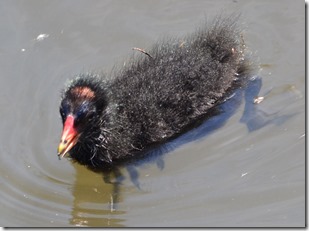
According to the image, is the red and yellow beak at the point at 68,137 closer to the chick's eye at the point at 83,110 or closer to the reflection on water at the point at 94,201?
the chick's eye at the point at 83,110

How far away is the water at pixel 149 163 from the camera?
5.62 meters

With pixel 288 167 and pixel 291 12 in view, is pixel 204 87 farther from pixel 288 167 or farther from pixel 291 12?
pixel 291 12

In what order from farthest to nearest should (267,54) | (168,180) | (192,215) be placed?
(267,54) → (168,180) → (192,215)

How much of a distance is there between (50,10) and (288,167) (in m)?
3.29

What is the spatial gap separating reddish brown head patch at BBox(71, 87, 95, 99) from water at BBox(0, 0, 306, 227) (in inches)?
29.5

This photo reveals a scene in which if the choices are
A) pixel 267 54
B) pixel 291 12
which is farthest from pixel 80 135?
pixel 291 12

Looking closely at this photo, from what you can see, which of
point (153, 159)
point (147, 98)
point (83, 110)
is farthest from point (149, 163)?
point (83, 110)

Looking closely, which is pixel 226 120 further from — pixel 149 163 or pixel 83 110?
pixel 83 110

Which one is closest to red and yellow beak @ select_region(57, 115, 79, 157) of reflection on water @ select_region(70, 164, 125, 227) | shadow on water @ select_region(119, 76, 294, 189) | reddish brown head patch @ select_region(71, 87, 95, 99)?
reddish brown head patch @ select_region(71, 87, 95, 99)

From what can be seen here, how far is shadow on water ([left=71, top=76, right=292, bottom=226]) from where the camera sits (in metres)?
5.70

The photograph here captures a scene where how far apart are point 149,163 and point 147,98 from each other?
0.57 m

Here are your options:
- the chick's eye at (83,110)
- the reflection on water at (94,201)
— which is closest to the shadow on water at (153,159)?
the reflection on water at (94,201)

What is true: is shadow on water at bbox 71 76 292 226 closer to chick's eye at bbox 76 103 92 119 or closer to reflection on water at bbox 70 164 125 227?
reflection on water at bbox 70 164 125 227

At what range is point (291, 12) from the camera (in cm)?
752
